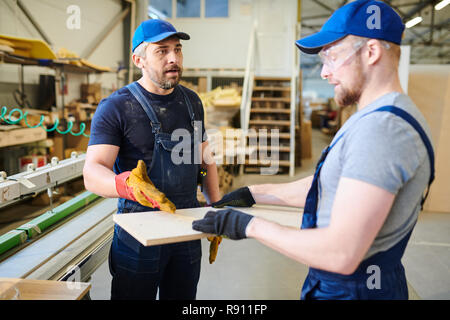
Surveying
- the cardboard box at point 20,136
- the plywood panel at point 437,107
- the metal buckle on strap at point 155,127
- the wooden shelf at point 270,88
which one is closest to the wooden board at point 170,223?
the metal buckle on strap at point 155,127

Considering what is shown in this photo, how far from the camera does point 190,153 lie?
6.46ft

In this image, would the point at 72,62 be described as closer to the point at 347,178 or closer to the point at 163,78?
the point at 163,78

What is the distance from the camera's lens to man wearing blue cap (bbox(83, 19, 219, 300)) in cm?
174

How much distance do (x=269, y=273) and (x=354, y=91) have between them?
9.47 ft

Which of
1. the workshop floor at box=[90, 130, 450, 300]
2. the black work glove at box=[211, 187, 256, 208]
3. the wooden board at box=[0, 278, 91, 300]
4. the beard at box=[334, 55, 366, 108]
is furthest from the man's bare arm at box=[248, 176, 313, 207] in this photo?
the workshop floor at box=[90, 130, 450, 300]

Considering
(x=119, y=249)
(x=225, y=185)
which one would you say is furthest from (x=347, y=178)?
(x=225, y=185)

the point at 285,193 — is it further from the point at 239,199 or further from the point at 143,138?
the point at 143,138

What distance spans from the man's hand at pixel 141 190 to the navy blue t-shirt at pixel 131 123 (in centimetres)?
26

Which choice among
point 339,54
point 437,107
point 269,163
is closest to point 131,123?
point 339,54

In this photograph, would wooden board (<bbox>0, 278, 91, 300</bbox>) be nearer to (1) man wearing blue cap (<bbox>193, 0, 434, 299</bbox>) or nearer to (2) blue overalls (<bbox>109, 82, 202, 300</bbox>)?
(2) blue overalls (<bbox>109, 82, 202, 300</bbox>)

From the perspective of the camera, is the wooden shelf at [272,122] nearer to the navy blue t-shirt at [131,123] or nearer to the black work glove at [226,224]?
the navy blue t-shirt at [131,123]

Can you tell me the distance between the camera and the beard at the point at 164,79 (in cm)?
182

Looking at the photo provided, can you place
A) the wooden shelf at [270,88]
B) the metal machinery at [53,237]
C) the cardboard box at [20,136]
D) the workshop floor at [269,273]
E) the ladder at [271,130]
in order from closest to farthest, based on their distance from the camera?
1. the metal machinery at [53,237]
2. the workshop floor at [269,273]
3. the cardboard box at [20,136]
4. the ladder at [271,130]
5. the wooden shelf at [270,88]

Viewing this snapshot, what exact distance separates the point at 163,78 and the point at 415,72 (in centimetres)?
492
